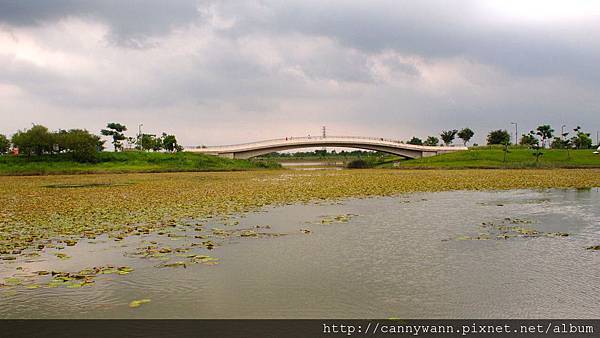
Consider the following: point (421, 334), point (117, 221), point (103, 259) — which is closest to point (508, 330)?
point (421, 334)

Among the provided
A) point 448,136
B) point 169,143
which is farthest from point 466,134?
point 169,143

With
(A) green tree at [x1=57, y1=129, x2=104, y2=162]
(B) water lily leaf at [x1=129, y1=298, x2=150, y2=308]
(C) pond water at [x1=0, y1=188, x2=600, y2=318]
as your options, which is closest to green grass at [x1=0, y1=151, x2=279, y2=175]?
(A) green tree at [x1=57, y1=129, x2=104, y2=162]

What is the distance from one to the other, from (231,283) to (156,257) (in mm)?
3079

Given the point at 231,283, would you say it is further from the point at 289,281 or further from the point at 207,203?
the point at 207,203

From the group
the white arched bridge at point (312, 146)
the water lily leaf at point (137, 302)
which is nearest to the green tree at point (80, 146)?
the white arched bridge at point (312, 146)

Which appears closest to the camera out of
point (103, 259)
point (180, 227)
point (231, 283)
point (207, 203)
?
point (231, 283)

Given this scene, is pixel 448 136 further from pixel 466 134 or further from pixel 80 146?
pixel 80 146

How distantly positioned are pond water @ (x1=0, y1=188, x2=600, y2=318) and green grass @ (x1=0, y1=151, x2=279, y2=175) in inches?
2084

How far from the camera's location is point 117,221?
55.0ft

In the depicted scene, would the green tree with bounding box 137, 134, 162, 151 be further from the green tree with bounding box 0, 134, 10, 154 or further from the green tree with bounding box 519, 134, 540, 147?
the green tree with bounding box 519, 134, 540, 147

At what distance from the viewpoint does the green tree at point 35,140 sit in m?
68.0

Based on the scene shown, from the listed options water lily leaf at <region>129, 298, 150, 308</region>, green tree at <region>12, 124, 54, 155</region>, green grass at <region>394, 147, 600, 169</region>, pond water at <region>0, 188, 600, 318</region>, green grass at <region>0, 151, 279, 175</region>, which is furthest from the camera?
green tree at <region>12, 124, 54, 155</region>

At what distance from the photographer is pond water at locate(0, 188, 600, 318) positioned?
7.40 m

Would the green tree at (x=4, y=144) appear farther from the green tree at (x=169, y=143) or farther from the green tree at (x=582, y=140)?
the green tree at (x=582, y=140)
